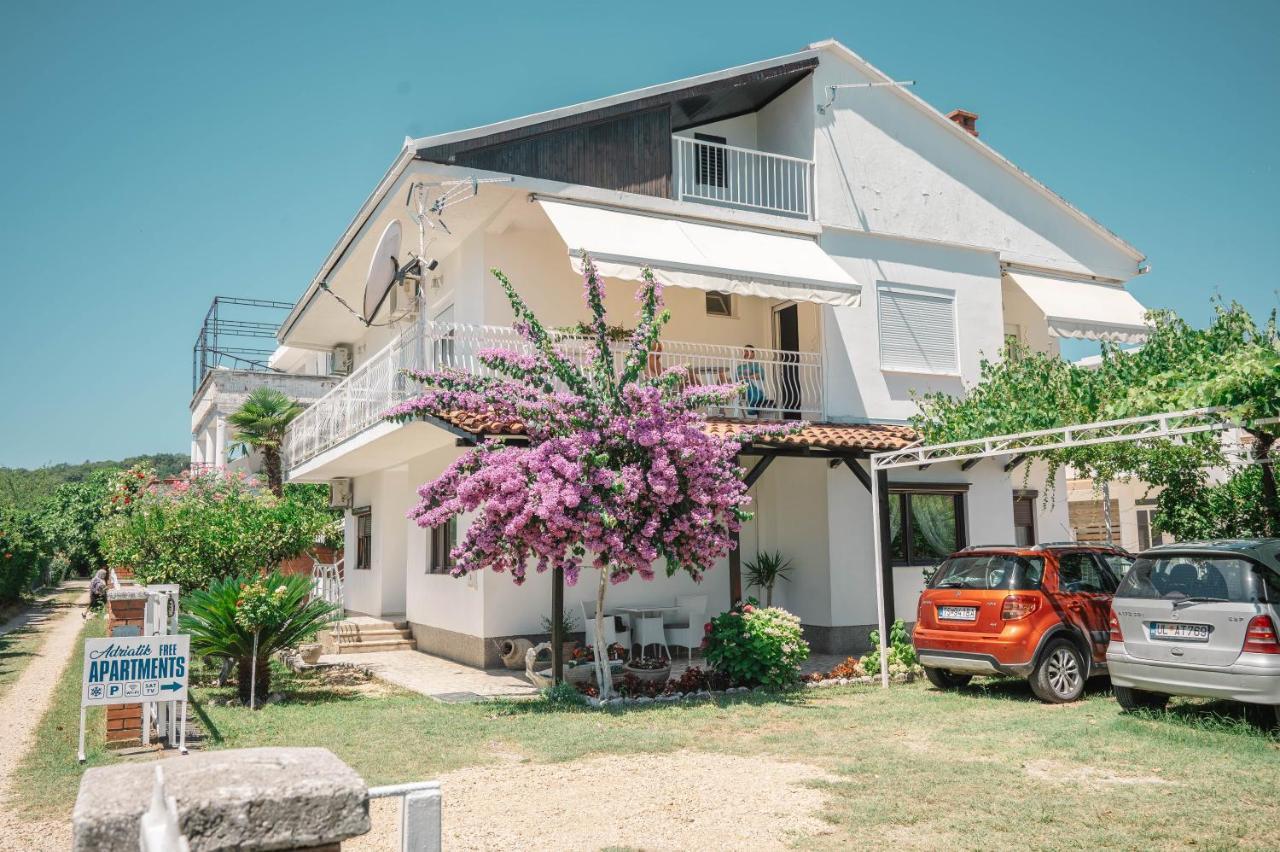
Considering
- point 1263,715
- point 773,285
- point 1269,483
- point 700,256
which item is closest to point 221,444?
point 700,256

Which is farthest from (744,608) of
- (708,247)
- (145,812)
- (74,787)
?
(145,812)

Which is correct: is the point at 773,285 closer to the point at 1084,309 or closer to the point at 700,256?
the point at 700,256

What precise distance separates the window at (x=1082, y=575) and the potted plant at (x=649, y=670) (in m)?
4.74

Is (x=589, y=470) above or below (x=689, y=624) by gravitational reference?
above

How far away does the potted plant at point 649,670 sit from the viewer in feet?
38.7

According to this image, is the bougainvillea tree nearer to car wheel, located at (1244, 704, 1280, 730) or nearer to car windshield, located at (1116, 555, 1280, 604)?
car windshield, located at (1116, 555, 1280, 604)

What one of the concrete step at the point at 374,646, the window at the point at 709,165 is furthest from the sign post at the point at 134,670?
the window at the point at 709,165

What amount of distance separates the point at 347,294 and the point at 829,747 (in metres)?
14.8

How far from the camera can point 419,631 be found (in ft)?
55.2

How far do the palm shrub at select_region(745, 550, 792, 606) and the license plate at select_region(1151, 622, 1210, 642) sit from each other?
26.2 ft

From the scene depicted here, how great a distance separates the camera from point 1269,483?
1133cm

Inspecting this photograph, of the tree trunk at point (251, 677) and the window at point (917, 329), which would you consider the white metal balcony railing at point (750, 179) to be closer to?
the window at point (917, 329)

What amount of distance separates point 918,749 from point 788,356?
9470mm

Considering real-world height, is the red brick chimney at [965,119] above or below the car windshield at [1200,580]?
above
